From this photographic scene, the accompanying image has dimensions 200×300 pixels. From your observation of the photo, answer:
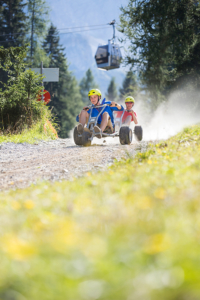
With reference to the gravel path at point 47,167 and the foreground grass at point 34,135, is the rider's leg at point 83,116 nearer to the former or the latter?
the foreground grass at point 34,135

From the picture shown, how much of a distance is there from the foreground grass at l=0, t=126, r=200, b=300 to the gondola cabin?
770 inches

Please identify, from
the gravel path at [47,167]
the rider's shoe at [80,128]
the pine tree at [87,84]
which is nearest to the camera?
the gravel path at [47,167]

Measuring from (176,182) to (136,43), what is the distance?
18909 millimetres

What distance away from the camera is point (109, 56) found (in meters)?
20.2

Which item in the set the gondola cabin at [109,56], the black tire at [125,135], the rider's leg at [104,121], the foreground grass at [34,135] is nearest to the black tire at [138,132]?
the black tire at [125,135]

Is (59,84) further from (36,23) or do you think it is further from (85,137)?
(85,137)

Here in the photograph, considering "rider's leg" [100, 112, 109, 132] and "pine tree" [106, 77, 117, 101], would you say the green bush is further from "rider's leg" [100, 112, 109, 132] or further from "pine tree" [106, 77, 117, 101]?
"pine tree" [106, 77, 117, 101]

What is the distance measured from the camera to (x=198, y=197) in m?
1.65

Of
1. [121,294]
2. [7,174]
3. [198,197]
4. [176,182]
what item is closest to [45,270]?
[121,294]

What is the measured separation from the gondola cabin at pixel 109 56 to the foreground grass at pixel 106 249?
1956 centimetres

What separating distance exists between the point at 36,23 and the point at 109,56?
Result: 67.6 ft

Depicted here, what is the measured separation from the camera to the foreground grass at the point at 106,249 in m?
0.80

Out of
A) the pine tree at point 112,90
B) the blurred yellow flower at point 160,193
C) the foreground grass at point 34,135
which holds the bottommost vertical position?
the blurred yellow flower at point 160,193

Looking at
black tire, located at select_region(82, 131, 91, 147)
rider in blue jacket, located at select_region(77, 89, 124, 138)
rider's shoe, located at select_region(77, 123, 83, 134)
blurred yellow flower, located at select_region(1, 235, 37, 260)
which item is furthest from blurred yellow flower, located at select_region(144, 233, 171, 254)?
rider in blue jacket, located at select_region(77, 89, 124, 138)
